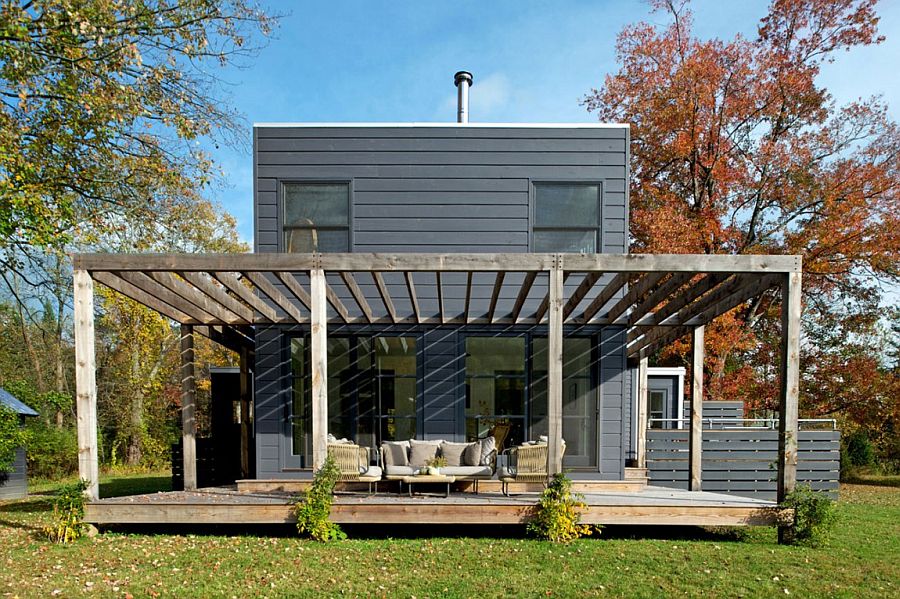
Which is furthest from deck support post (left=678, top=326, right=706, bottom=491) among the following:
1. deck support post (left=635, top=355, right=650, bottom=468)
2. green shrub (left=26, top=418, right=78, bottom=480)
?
green shrub (left=26, top=418, right=78, bottom=480)

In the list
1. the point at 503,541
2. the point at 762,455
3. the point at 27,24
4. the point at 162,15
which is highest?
the point at 162,15

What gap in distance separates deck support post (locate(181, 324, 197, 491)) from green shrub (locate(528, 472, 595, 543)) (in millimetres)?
5106

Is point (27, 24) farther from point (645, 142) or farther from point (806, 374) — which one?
point (806, 374)

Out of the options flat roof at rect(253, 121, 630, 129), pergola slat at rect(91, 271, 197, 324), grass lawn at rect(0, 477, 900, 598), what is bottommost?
grass lawn at rect(0, 477, 900, 598)

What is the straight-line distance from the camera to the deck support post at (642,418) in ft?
30.3

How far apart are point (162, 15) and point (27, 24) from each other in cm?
175

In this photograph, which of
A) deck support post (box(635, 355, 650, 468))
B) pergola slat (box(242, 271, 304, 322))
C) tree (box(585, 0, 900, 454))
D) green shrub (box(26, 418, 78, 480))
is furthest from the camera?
tree (box(585, 0, 900, 454))

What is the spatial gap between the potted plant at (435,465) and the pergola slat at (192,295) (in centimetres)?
323

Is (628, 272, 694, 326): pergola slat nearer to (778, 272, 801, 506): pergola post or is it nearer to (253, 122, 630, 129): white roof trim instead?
(778, 272, 801, 506): pergola post

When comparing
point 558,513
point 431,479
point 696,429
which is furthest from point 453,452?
point 696,429

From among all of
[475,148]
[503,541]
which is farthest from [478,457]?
[475,148]

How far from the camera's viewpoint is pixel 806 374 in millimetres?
15555

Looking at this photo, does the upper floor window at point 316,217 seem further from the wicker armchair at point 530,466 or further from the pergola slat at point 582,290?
the wicker armchair at point 530,466

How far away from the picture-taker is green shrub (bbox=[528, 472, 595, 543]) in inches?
217
